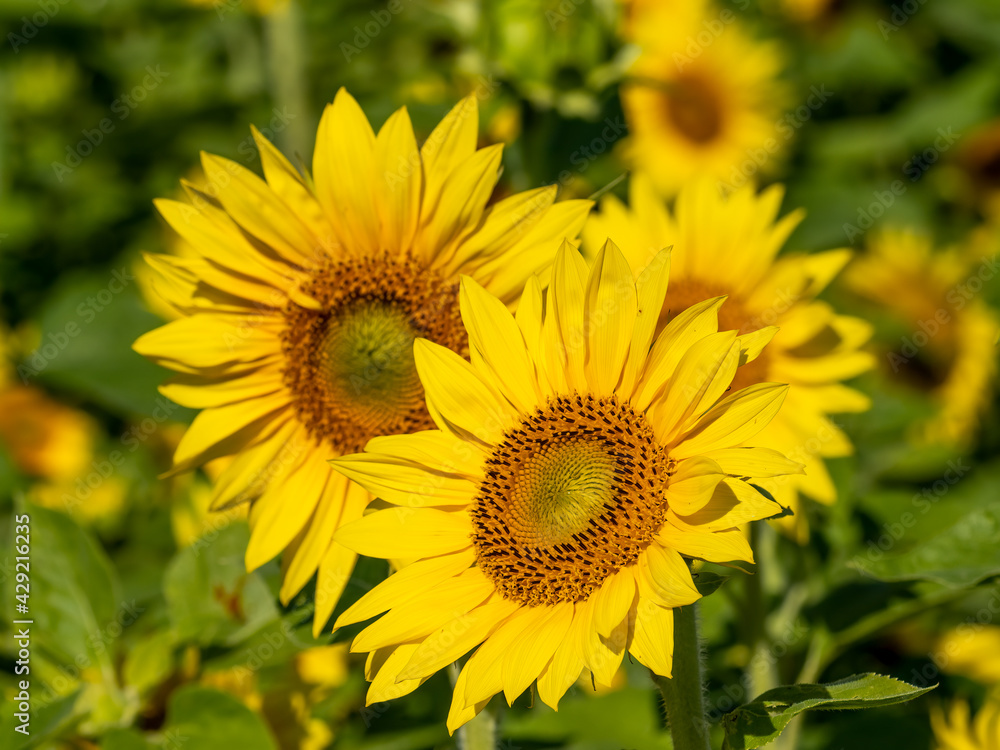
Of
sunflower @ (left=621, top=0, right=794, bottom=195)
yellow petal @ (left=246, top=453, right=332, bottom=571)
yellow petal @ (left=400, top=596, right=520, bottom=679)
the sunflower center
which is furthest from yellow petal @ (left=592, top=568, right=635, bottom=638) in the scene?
the sunflower center

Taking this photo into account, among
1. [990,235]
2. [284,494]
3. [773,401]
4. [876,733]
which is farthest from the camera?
[990,235]

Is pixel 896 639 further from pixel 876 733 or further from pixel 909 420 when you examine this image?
pixel 876 733

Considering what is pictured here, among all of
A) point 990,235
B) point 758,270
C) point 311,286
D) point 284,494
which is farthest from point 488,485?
point 990,235

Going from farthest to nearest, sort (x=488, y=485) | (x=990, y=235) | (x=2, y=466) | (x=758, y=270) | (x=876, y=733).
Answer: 1. (x=990, y=235)
2. (x=2, y=466)
3. (x=758, y=270)
4. (x=876, y=733)
5. (x=488, y=485)

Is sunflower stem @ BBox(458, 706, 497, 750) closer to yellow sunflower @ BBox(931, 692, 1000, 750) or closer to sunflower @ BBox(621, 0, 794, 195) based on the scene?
yellow sunflower @ BBox(931, 692, 1000, 750)

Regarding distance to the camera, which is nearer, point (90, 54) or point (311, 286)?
point (311, 286)

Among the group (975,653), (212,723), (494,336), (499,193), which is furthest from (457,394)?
(975,653)

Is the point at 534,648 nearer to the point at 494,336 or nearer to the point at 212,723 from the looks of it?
the point at 494,336

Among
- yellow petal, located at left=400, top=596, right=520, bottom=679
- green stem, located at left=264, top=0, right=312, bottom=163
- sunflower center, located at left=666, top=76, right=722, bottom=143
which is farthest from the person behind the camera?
sunflower center, located at left=666, top=76, right=722, bottom=143
